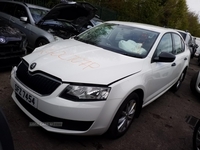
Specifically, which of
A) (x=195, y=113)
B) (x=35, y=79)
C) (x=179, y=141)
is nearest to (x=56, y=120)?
(x=35, y=79)

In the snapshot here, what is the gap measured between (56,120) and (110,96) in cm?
69

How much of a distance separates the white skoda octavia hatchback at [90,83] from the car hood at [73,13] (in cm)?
216

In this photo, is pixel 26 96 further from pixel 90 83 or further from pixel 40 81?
pixel 90 83

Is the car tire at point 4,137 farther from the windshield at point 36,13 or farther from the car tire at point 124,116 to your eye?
the windshield at point 36,13

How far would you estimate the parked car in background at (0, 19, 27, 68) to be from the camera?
12.4ft

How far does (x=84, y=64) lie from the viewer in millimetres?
2492

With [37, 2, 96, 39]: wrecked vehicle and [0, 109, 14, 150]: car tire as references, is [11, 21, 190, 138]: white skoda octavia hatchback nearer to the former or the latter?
[0, 109, 14, 150]: car tire

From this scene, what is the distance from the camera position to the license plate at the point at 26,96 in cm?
228

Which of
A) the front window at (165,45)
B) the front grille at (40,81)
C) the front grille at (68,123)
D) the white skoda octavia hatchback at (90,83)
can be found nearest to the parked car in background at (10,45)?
the white skoda octavia hatchback at (90,83)

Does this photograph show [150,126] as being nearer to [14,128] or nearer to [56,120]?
[56,120]

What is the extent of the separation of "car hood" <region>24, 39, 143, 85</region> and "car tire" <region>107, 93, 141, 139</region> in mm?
371

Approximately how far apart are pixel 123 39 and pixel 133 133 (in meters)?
1.59

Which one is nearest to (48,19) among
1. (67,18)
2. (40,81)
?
(67,18)

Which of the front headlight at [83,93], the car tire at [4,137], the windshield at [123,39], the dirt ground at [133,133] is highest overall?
the windshield at [123,39]
